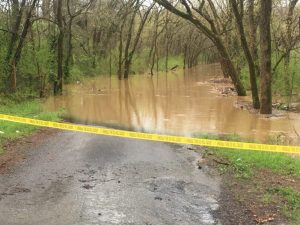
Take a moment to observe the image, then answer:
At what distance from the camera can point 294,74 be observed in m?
18.8

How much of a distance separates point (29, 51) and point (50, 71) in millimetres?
1892

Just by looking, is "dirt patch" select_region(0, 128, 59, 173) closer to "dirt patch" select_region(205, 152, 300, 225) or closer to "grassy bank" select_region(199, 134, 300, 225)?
"grassy bank" select_region(199, 134, 300, 225)

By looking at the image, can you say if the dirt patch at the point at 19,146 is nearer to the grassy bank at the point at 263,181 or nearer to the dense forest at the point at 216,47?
the grassy bank at the point at 263,181

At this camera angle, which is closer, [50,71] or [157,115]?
[157,115]

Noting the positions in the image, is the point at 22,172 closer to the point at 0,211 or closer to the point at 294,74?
the point at 0,211

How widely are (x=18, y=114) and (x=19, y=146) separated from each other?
200 inches

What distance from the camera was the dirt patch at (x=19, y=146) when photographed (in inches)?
337

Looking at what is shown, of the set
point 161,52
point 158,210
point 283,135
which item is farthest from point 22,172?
point 161,52

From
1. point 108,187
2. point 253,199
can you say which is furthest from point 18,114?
point 253,199

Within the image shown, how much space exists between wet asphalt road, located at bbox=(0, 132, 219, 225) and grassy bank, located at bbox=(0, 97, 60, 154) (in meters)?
1.41

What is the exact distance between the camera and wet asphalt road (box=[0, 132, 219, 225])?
5844mm

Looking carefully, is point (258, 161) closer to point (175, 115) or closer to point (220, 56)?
point (175, 115)

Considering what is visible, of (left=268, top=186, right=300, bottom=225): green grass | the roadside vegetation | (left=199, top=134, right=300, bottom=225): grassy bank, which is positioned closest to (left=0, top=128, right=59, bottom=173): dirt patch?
the roadside vegetation

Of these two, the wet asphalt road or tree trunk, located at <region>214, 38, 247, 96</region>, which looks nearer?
the wet asphalt road
